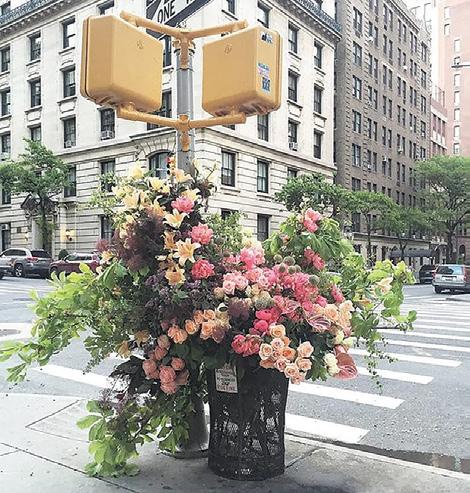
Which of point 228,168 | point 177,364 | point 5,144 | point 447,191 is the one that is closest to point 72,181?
point 5,144

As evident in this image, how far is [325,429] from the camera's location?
5.85 meters

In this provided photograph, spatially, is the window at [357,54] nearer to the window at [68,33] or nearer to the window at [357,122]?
the window at [357,122]

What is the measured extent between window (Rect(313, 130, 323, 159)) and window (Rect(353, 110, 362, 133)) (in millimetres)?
8676

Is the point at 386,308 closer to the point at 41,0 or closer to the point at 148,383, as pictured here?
the point at 148,383

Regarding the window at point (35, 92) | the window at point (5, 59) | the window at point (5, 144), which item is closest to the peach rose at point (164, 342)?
the window at point (35, 92)

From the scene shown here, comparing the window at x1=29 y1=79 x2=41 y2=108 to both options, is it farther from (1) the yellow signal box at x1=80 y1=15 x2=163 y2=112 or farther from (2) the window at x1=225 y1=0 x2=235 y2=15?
(1) the yellow signal box at x1=80 y1=15 x2=163 y2=112

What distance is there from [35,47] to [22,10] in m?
2.75

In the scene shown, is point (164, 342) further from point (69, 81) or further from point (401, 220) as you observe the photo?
point (401, 220)

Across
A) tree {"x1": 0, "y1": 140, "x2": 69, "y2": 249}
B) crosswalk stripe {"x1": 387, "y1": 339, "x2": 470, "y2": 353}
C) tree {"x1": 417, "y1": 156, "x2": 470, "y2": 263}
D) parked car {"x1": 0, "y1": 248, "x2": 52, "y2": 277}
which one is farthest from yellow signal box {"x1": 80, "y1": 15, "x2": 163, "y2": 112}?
tree {"x1": 417, "y1": 156, "x2": 470, "y2": 263}

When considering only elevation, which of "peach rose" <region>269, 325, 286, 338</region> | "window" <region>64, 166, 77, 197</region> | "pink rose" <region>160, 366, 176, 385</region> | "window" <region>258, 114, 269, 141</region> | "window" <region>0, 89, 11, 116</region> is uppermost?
"window" <region>0, 89, 11, 116</region>

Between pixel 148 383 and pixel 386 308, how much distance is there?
5.69 feet

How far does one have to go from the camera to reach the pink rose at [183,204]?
153 inches

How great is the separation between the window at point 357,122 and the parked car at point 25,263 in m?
28.9

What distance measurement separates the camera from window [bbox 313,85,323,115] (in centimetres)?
4278
